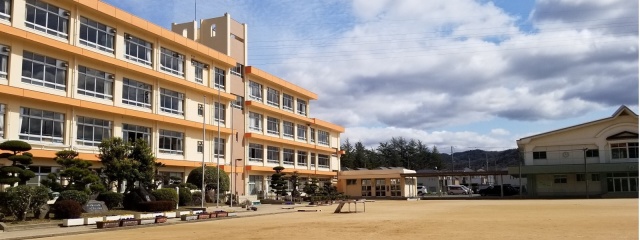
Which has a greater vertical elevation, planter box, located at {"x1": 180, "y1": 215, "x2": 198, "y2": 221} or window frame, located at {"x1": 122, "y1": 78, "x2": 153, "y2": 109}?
window frame, located at {"x1": 122, "y1": 78, "x2": 153, "y2": 109}

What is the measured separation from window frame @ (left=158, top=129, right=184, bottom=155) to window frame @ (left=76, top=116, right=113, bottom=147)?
16.1 feet

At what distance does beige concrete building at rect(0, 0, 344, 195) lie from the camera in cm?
3039

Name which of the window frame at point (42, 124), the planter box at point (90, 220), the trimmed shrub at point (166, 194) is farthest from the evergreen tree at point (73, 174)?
the trimmed shrub at point (166, 194)

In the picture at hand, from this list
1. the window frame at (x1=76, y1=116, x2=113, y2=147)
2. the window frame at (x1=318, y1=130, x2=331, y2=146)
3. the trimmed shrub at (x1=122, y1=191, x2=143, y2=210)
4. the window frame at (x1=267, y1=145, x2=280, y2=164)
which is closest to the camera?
the trimmed shrub at (x1=122, y1=191, x2=143, y2=210)

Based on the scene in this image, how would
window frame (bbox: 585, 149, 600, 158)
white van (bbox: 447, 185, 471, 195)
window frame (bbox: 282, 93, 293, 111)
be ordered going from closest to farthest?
1. window frame (bbox: 585, 149, 600, 158)
2. window frame (bbox: 282, 93, 293, 111)
3. white van (bbox: 447, 185, 471, 195)

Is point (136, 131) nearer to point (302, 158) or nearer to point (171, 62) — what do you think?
point (171, 62)

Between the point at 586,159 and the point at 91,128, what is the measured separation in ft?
152

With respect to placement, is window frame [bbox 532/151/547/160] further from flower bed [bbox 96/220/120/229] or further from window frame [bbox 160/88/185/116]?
flower bed [bbox 96/220/120/229]

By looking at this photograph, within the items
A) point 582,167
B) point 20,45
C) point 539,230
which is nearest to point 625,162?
point 582,167

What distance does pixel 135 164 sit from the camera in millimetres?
31156

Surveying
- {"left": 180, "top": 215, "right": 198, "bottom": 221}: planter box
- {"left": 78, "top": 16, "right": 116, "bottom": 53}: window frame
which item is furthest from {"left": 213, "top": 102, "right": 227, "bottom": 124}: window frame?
{"left": 180, "top": 215, "right": 198, "bottom": 221}: planter box

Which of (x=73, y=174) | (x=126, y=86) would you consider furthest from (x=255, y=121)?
(x=73, y=174)

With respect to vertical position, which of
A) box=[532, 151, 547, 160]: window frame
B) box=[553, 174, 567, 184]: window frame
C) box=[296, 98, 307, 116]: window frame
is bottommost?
box=[553, 174, 567, 184]: window frame

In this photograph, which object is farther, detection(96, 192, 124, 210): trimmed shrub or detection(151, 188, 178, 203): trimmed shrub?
detection(151, 188, 178, 203): trimmed shrub
